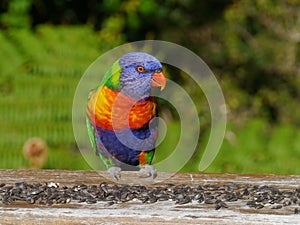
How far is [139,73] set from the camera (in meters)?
2.89

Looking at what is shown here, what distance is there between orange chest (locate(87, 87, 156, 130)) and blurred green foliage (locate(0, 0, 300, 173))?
172 centimetres

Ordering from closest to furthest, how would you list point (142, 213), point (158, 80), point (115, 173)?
1. point (142, 213)
2. point (115, 173)
3. point (158, 80)

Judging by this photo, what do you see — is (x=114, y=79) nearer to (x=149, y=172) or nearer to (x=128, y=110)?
(x=128, y=110)

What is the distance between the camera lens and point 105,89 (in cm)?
296

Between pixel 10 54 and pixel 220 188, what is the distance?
2.88 metres

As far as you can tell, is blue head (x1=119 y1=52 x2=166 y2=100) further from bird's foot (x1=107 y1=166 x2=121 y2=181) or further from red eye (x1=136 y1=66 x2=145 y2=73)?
bird's foot (x1=107 y1=166 x2=121 y2=181)

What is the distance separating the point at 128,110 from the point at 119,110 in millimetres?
40

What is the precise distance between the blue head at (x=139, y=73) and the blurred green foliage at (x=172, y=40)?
5.83ft

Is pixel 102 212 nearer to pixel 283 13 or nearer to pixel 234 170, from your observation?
pixel 234 170

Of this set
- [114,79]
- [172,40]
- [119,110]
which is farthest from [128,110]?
[172,40]

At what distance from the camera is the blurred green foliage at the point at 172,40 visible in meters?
4.75

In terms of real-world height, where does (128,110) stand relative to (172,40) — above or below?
below

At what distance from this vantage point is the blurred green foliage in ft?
15.6

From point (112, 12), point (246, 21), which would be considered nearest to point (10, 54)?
point (112, 12)
